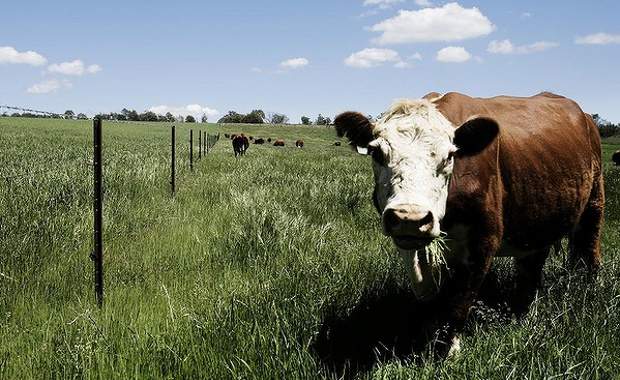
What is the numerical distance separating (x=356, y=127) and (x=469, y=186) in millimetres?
821

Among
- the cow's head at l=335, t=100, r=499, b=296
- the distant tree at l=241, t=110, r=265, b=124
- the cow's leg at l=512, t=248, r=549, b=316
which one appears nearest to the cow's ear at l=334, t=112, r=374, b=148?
the cow's head at l=335, t=100, r=499, b=296

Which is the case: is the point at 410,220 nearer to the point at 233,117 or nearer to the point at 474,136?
the point at 474,136

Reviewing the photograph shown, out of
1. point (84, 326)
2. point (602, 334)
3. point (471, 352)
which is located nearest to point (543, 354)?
point (471, 352)

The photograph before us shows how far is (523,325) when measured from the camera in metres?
3.18

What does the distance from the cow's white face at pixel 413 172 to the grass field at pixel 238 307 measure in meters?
0.68

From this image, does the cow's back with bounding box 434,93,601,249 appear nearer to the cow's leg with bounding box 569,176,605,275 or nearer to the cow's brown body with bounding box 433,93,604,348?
the cow's brown body with bounding box 433,93,604,348

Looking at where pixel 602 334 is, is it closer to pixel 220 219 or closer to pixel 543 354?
pixel 543 354

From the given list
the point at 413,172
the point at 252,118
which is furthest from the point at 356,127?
the point at 252,118

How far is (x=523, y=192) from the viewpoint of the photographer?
3.85 metres

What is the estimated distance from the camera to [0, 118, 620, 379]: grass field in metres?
2.60

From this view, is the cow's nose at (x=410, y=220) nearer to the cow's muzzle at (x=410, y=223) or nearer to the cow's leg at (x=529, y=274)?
the cow's muzzle at (x=410, y=223)

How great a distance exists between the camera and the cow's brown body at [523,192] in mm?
3336

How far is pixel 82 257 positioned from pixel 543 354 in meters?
3.62

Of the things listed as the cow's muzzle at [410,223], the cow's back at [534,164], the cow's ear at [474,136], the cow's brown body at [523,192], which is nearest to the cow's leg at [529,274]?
the cow's brown body at [523,192]
